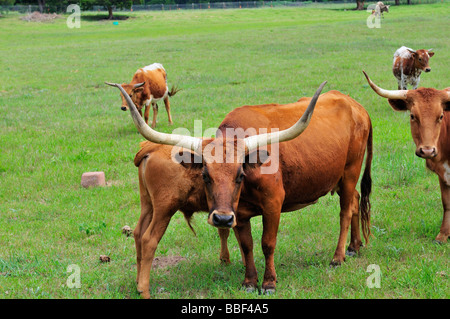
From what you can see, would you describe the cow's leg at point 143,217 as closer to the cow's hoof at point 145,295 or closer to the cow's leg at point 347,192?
the cow's hoof at point 145,295

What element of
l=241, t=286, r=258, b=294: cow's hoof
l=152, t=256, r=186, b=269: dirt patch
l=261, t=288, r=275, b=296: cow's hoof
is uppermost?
l=261, t=288, r=275, b=296: cow's hoof

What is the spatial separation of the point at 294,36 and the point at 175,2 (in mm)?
65307

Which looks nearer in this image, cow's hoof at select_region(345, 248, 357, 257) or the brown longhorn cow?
the brown longhorn cow

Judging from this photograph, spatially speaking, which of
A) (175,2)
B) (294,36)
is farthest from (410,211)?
(175,2)

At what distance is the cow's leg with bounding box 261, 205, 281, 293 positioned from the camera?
5621 millimetres

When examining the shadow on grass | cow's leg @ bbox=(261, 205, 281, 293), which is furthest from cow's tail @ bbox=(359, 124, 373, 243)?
the shadow on grass

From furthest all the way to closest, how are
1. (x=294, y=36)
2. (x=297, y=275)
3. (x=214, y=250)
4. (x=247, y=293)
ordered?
(x=294, y=36)
(x=214, y=250)
(x=297, y=275)
(x=247, y=293)

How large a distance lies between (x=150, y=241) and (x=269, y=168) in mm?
1442

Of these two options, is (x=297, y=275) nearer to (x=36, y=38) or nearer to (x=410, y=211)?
(x=410, y=211)

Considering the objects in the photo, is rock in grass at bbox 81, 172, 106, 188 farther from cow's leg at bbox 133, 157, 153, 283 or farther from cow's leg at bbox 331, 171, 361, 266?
cow's leg at bbox 331, 171, 361, 266

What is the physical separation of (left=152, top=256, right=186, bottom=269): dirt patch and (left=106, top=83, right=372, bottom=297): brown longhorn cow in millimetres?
693

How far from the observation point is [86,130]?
1426 cm

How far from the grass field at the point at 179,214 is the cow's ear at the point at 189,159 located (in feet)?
4.53

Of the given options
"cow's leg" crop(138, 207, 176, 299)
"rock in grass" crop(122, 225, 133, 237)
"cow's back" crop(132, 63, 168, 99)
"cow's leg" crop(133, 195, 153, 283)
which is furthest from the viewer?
"cow's back" crop(132, 63, 168, 99)
